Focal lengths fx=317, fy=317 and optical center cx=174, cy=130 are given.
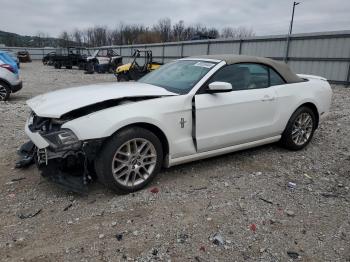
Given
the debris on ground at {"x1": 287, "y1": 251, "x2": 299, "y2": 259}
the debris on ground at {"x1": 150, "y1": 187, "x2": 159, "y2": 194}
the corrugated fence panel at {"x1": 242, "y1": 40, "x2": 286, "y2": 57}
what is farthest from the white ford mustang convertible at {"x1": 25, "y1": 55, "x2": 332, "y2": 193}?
the corrugated fence panel at {"x1": 242, "y1": 40, "x2": 286, "y2": 57}

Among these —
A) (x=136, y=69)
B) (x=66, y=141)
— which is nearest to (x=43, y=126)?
(x=66, y=141)

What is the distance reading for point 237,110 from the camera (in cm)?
414

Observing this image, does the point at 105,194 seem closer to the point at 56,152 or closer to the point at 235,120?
the point at 56,152

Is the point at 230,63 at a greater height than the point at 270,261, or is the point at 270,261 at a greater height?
the point at 230,63

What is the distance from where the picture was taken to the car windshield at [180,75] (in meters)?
3.97

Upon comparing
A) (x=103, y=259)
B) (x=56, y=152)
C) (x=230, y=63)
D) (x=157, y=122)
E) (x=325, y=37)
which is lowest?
(x=103, y=259)

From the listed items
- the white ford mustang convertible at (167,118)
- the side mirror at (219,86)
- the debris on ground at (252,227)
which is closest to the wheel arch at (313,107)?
the white ford mustang convertible at (167,118)

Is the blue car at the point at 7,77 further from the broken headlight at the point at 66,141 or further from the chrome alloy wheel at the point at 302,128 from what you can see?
the chrome alloy wheel at the point at 302,128

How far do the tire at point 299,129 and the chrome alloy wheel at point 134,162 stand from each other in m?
2.38

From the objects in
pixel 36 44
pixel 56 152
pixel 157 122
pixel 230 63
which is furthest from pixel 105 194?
pixel 36 44

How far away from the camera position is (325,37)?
45.3 ft

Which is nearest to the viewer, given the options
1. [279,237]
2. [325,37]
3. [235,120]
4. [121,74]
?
[279,237]

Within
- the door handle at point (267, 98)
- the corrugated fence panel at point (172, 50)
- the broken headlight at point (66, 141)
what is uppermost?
the corrugated fence panel at point (172, 50)

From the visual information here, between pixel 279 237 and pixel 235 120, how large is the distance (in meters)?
1.72
